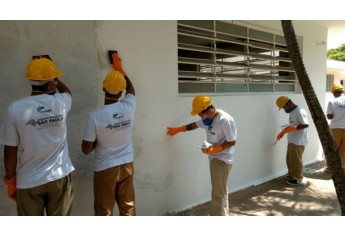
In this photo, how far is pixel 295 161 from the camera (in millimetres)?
5820

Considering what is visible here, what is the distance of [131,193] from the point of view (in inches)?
125

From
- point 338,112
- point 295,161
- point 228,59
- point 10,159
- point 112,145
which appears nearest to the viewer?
point 10,159

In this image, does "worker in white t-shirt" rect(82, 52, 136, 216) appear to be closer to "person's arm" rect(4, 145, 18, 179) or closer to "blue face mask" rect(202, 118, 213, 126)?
"person's arm" rect(4, 145, 18, 179)

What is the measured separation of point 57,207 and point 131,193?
0.80m

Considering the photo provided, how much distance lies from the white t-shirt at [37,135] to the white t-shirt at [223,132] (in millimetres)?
1728

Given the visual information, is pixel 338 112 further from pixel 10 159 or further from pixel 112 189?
pixel 10 159

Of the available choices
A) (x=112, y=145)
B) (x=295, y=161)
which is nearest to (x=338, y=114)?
(x=295, y=161)

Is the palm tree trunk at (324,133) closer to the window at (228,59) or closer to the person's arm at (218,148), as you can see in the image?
the person's arm at (218,148)

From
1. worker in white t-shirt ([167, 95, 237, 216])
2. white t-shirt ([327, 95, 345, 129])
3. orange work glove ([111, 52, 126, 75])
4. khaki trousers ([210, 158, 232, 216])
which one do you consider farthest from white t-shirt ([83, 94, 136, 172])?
white t-shirt ([327, 95, 345, 129])

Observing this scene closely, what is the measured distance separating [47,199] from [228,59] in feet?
12.6

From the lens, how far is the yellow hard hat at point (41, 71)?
7.91 ft

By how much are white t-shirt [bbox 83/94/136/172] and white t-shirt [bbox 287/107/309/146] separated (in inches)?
139

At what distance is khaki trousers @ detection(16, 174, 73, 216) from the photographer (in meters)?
2.42

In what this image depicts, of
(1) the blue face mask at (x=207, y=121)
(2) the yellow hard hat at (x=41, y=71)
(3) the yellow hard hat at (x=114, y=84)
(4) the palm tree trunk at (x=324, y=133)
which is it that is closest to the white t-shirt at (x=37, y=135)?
(2) the yellow hard hat at (x=41, y=71)
